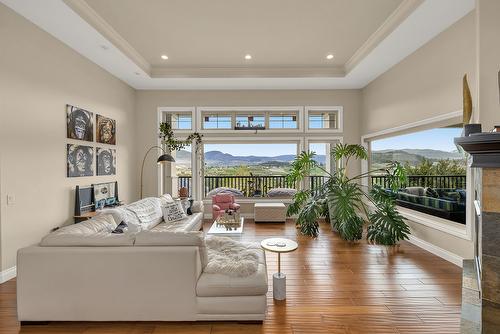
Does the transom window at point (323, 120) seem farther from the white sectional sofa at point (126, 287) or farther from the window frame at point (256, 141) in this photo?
the white sectional sofa at point (126, 287)

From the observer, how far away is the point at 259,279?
2271 mm

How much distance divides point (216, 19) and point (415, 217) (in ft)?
15.3

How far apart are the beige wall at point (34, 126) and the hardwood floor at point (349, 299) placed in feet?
2.83

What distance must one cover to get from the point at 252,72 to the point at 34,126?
155 inches

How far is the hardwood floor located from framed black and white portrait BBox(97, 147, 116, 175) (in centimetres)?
237

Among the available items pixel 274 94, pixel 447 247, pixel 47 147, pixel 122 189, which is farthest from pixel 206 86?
pixel 447 247

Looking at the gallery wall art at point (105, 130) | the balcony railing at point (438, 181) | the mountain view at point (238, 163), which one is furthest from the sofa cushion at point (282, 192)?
the gallery wall art at point (105, 130)

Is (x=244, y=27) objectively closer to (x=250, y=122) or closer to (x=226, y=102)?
(x=226, y=102)

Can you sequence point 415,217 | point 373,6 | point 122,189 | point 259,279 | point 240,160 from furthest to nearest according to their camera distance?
point 240,160 < point 122,189 < point 415,217 < point 373,6 < point 259,279

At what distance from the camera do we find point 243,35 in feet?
13.9

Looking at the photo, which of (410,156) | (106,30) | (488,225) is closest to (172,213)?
(106,30)

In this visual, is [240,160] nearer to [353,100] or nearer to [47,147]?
[353,100]

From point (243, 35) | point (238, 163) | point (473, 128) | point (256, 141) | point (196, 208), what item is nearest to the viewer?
point (473, 128)

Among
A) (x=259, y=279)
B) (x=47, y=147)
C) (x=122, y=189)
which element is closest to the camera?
(x=259, y=279)
